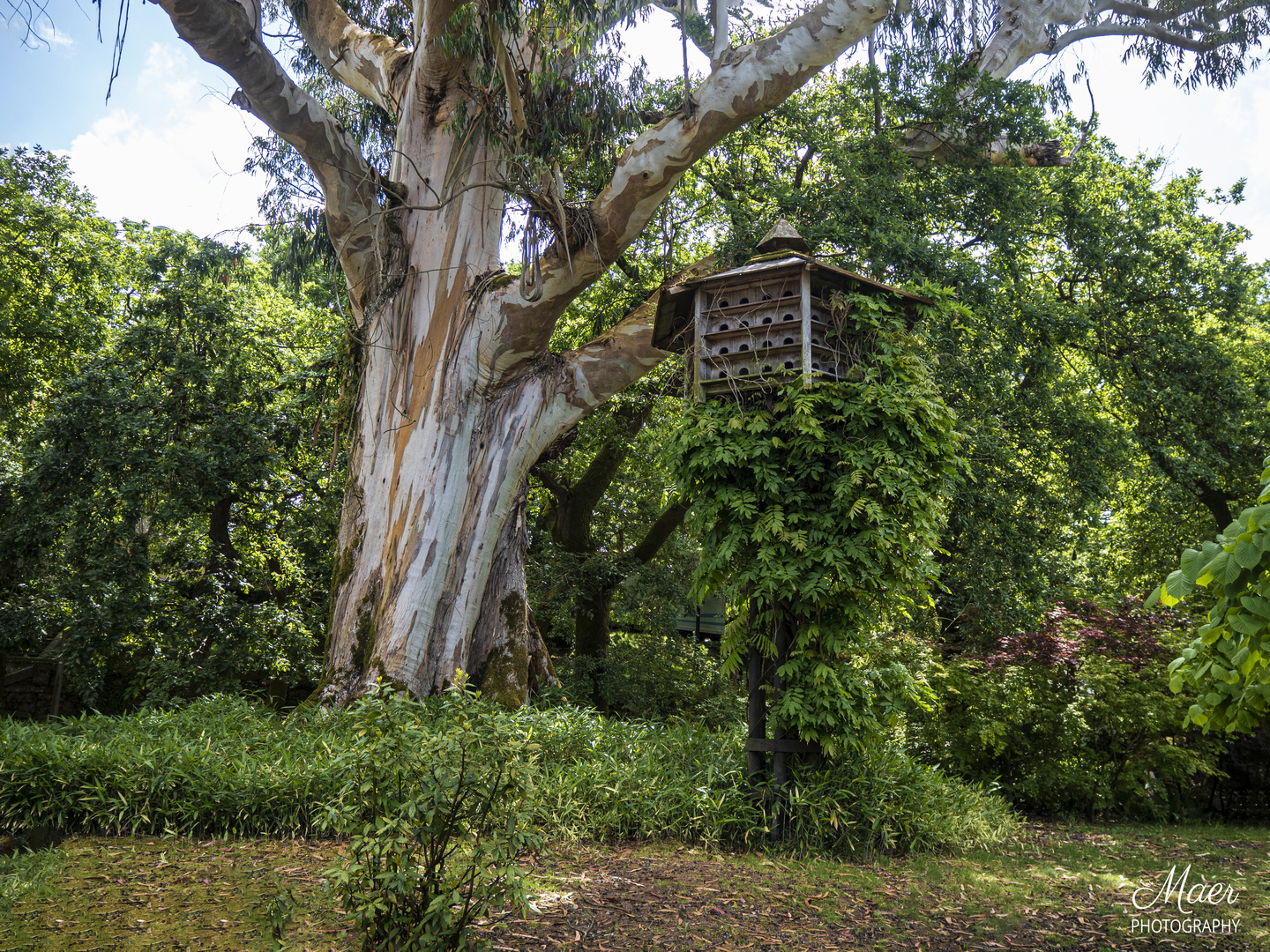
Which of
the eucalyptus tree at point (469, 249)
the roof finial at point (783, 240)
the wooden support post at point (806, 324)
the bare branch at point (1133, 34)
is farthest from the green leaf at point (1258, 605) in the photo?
the bare branch at point (1133, 34)

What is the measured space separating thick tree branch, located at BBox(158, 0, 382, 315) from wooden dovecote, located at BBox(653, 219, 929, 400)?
358 cm

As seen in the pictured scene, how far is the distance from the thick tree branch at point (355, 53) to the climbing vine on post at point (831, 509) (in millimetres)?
5865

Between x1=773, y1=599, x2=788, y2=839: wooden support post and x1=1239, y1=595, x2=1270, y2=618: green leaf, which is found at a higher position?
x1=1239, y1=595, x2=1270, y2=618: green leaf

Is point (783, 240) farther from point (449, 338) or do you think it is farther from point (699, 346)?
point (449, 338)

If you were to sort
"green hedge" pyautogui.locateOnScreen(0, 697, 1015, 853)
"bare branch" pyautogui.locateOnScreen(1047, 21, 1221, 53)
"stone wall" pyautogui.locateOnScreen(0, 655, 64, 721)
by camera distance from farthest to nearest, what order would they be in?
"bare branch" pyautogui.locateOnScreen(1047, 21, 1221, 53)
"stone wall" pyautogui.locateOnScreen(0, 655, 64, 721)
"green hedge" pyautogui.locateOnScreen(0, 697, 1015, 853)

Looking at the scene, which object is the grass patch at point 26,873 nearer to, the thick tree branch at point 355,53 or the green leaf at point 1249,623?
the green leaf at point 1249,623

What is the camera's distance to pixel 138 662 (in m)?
9.36

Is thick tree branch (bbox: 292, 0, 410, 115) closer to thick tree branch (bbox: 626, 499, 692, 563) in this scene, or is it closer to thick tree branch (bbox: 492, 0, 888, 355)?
thick tree branch (bbox: 492, 0, 888, 355)

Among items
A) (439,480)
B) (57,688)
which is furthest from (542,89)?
(57,688)

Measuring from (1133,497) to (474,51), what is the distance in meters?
13.7

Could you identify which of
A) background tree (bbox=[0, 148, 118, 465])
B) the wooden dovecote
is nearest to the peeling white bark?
the wooden dovecote

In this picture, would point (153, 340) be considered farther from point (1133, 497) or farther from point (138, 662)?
point (1133, 497)

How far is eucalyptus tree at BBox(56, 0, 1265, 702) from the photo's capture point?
282 inches

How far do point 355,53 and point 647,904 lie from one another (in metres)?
9.21
